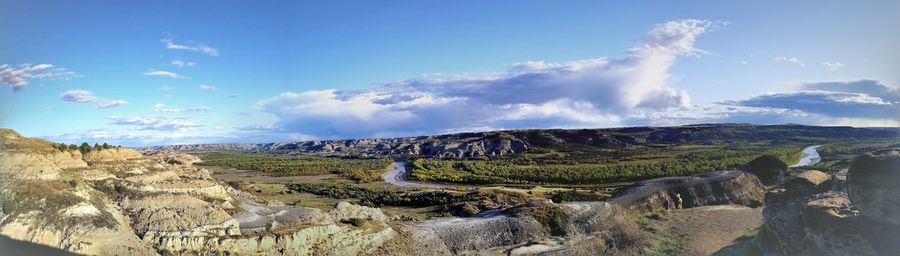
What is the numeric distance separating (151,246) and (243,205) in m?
6.71

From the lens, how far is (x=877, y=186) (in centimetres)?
1316

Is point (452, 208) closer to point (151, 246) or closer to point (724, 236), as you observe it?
point (724, 236)

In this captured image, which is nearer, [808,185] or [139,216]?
[139,216]

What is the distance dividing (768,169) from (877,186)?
2661 cm

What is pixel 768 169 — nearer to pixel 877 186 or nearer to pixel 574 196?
pixel 574 196

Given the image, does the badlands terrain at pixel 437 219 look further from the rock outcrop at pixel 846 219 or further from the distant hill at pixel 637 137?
the distant hill at pixel 637 137

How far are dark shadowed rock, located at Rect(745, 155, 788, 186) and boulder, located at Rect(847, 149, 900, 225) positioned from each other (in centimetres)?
2478

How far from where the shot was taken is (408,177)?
71250 millimetres

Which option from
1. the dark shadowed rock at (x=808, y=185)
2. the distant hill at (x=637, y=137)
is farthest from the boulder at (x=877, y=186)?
the distant hill at (x=637, y=137)

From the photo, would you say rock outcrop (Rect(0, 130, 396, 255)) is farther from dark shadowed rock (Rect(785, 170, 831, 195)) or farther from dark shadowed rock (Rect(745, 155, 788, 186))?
dark shadowed rock (Rect(745, 155, 788, 186))

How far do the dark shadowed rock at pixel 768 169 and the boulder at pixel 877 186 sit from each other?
81.3ft

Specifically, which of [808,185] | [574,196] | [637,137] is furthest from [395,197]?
[637,137]

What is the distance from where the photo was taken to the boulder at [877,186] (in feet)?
41.8

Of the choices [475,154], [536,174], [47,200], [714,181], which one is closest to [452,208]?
[714,181]
